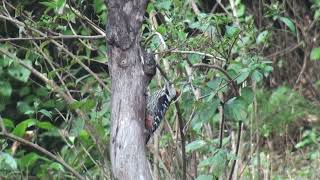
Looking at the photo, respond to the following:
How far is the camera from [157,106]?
243cm

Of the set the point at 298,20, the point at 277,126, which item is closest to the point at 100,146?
the point at 277,126

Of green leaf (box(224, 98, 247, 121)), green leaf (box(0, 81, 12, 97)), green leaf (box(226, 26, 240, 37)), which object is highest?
green leaf (box(226, 26, 240, 37))

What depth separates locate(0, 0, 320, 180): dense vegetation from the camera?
9.75ft

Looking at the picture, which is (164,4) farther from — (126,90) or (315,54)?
(315,54)

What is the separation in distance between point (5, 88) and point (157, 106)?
10.5ft

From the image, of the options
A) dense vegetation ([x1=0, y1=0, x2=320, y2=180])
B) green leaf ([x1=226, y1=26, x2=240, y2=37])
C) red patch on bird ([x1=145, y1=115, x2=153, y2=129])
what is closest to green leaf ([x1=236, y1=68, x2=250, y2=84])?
dense vegetation ([x1=0, y1=0, x2=320, y2=180])

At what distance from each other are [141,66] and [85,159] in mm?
1760

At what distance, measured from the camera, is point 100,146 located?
3.65 m

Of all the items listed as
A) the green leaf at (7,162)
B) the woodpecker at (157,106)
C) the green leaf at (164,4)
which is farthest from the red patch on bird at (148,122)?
the green leaf at (7,162)

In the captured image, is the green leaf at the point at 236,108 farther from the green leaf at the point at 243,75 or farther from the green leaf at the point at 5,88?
the green leaf at the point at 5,88

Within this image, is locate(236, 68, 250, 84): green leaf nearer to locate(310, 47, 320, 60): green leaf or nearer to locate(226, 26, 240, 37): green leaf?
locate(226, 26, 240, 37): green leaf

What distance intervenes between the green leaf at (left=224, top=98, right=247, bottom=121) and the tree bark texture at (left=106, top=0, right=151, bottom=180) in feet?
2.28

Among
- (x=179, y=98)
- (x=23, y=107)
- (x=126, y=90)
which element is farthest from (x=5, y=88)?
(x=126, y=90)

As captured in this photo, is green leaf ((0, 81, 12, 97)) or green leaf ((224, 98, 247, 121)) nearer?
green leaf ((224, 98, 247, 121))
